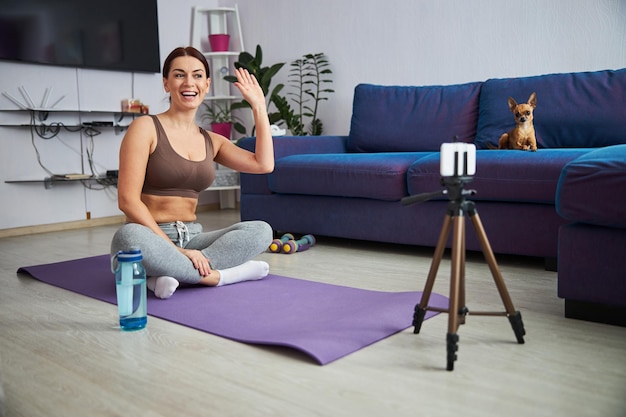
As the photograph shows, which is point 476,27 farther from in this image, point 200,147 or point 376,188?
point 200,147

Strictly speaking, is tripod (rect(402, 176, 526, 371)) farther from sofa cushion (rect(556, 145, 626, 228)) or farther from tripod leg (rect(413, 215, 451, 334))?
sofa cushion (rect(556, 145, 626, 228))

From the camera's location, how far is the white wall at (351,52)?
3574 millimetres

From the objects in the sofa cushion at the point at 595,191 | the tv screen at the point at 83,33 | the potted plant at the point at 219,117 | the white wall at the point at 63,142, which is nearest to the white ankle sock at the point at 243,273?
the sofa cushion at the point at 595,191

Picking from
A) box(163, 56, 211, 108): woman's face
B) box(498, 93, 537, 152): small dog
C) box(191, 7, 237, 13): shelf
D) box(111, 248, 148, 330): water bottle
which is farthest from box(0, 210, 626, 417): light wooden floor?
box(191, 7, 237, 13): shelf

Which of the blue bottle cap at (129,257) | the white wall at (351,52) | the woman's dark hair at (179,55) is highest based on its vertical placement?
the white wall at (351,52)

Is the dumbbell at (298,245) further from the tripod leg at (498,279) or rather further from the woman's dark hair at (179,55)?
the tripod leg at (498,279)

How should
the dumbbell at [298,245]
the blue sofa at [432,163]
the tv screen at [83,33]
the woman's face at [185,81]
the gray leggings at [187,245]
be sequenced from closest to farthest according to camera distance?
the gray leggings at [187,245] < the woman's face at [185,81] < the blue sofa at [432,163] < the dumbbell at [298,245] < the tv screen at [83,33]

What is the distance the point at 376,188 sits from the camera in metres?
3.00

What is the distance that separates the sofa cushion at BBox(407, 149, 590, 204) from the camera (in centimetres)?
250

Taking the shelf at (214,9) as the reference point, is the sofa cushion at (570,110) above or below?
below

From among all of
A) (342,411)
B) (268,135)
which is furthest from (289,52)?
(342,411)

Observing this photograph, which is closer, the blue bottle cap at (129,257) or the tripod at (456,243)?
the tripod at (456,243)

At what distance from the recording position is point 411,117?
3.70 m

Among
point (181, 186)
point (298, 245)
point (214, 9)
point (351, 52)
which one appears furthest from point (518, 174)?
point (214, 9)
